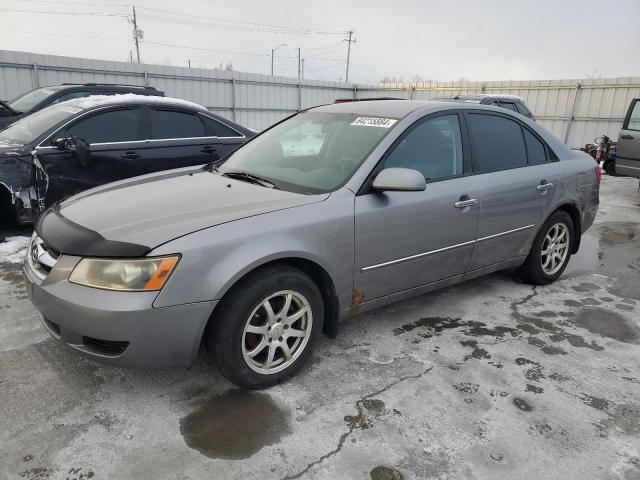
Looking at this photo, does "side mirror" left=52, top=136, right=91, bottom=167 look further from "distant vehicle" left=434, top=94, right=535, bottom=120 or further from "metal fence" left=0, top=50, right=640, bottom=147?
"metal fence" left=0, top=50, right=640, bottom=147

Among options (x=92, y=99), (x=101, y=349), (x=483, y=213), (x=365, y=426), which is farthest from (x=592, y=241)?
(x=92, y=99)

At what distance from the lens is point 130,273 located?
232 centimetres

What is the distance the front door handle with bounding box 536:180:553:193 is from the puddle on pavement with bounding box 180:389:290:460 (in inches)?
111

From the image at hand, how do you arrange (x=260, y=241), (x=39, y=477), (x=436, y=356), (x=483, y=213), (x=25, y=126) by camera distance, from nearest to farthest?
(x=39, y=477) < (x=260, y=241) < (x=436, y=356) < (x=483, y=213) < (x=25, y=126)

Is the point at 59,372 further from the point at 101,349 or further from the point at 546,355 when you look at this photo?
the point at 546,355

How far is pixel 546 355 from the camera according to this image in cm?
328

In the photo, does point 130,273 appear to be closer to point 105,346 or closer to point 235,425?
point 105,346

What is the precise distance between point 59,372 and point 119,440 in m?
0.79

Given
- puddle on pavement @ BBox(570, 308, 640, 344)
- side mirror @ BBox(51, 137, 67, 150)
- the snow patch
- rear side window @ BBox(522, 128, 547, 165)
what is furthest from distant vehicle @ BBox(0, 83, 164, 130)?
puddle on pavement @ BBox(570, 308, 640, 344)

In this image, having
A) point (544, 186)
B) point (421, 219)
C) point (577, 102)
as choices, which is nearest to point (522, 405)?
point (421, 219)

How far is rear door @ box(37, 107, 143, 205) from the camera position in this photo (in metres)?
5.15

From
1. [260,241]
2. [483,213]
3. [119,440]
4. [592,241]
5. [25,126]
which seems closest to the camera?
[119,440]

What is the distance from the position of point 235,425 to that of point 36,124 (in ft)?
15.1

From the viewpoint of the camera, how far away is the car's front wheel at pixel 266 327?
2.52 meters
